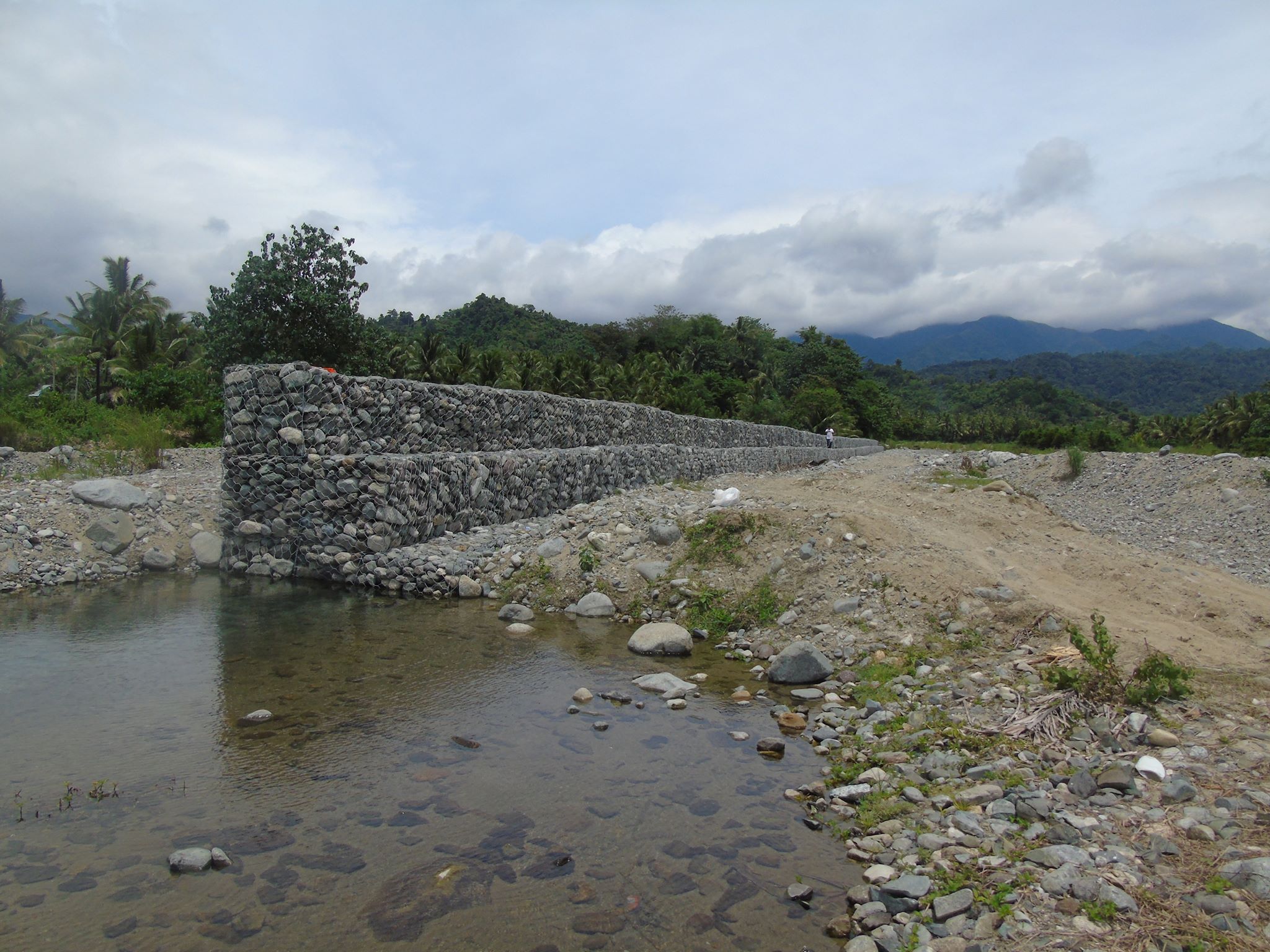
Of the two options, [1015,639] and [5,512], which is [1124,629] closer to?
[1015,639]

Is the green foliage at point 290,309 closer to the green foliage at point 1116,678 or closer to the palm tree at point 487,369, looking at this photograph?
the palm tree at point 487,369

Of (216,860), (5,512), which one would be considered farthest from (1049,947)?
(5,512)

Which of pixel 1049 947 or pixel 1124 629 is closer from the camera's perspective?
pixel 1049 947

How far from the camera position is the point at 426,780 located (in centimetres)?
468

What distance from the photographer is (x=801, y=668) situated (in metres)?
6.70

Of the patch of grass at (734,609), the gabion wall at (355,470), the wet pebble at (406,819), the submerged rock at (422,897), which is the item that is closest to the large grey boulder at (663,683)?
the patch of grass at (734,609)

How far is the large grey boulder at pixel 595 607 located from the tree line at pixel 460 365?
682 inches

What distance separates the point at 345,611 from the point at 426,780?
4.85 metres

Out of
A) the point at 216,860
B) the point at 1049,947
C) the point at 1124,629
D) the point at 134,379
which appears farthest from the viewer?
the point at 134,379

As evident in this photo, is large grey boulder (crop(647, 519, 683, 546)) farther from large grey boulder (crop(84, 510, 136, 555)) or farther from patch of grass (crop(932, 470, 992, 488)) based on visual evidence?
patch of grass (crop(932, 470, 992, 488))

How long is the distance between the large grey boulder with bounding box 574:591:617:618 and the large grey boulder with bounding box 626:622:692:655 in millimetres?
1124

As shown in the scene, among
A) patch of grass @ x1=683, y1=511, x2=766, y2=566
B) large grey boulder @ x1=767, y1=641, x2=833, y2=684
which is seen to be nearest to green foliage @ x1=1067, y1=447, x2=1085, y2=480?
patch of grass @ x1=683, y1=511, x2=766, y2=566

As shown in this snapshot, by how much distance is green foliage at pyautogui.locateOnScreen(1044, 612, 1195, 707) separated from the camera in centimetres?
492

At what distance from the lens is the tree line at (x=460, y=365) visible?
26.3 m
